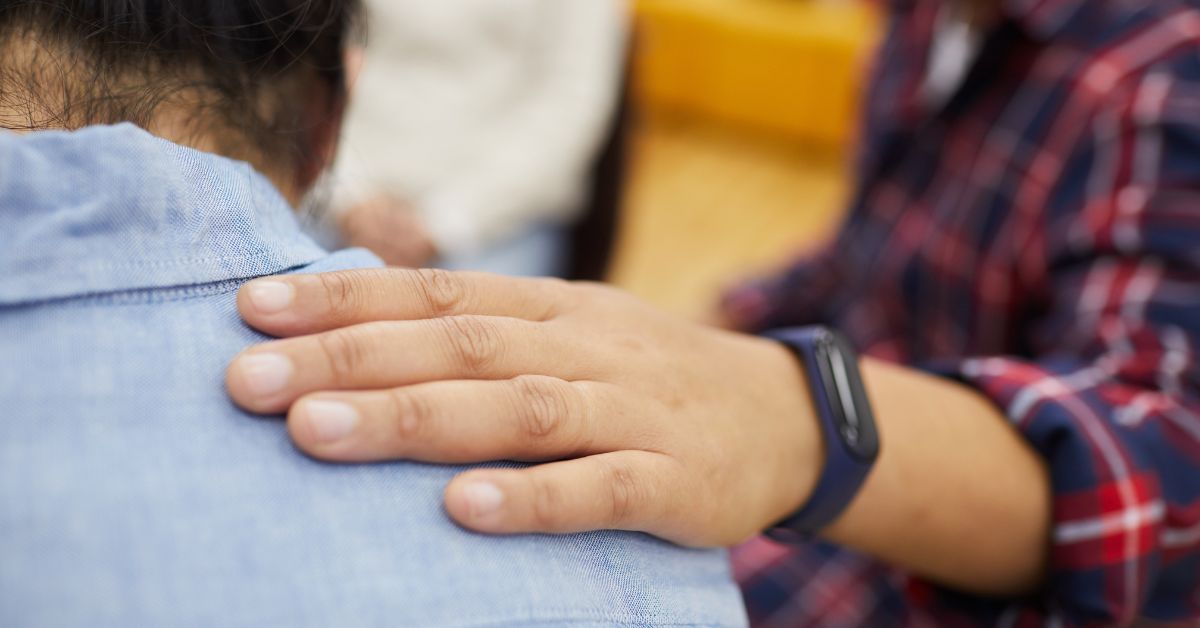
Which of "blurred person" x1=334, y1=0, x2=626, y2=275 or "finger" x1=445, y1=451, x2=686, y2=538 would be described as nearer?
"finger" x1=445, y1=451, x2=686, y2=538

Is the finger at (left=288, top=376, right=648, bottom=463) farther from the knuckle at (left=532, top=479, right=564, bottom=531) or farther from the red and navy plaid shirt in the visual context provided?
the red and navy plaid shirt

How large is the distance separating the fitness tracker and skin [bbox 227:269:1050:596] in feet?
0.05

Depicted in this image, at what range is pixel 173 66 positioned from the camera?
527 millimetres

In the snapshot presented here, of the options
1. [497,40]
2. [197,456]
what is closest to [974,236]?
[497,40]

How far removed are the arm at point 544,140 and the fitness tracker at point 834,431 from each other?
2.66 feet

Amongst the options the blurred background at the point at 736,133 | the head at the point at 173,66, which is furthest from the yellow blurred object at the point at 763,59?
the head at the point at 173,66

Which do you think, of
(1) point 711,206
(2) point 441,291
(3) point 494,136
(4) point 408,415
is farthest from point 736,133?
(4) point 408,415

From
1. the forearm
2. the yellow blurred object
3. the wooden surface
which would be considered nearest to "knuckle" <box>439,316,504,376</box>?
the forearm

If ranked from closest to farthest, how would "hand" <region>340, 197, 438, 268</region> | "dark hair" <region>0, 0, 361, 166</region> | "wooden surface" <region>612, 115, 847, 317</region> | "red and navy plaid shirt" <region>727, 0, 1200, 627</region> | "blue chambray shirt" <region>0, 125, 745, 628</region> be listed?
"blue chambray shirt" <region>0, 125, 745, 628</region> → "dark hair" <region>0, 0, 361, 166</region> → "red and navy plaid shirt" <region>727, 0, 1200, 627</region> → "hand" <region>340, 197, 438, 268</region> → "wooden surface" <region>612, 115, 847, 317</region>

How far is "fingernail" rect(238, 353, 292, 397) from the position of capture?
0.42m

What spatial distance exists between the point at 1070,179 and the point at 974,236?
0.16 m

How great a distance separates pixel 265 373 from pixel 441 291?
0.46 ft

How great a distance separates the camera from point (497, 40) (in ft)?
4.99

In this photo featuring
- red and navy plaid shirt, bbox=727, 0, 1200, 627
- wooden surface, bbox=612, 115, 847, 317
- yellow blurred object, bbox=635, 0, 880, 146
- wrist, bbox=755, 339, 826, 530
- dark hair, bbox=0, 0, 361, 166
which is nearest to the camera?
dark hair, bbox=0, 0, 361, 166
